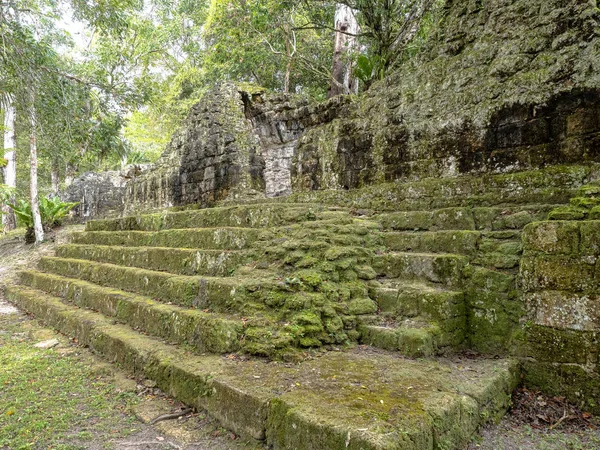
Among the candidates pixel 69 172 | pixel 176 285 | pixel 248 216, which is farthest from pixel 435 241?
pixel 69 172

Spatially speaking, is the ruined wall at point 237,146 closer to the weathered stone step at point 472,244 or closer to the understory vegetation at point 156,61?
the understory vegetation at point 156,61

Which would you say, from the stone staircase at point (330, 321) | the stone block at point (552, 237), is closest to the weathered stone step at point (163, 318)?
the stone staircase at point (330, 321)

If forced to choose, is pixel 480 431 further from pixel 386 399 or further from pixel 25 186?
pixel 25 186

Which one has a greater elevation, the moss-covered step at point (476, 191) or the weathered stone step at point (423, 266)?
the moss-covered step at point (476, 191)

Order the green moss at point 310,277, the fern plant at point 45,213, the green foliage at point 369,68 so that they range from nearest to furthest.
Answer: the green moss at point 310,277, the green foliage at point 369,68, the fern plant at point 45,213

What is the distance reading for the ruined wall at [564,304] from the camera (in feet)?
7.86

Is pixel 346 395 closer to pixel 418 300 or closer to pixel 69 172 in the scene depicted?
pixel 418 300

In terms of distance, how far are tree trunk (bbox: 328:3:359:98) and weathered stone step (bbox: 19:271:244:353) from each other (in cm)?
830

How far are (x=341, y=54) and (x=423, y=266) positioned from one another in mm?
9146

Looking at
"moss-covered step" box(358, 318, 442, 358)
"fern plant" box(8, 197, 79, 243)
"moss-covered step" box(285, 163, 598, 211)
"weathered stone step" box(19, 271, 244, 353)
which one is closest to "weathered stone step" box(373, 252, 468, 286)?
"moss-covered step" box(358, 318, 442, 358)

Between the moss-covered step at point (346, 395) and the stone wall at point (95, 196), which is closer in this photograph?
the moss-covered step at point (346, 395)

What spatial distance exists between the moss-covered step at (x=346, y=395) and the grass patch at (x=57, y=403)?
1.31 feet

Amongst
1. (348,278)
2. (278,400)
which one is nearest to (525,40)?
(348,278)

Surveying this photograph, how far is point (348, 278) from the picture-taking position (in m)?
3.50
